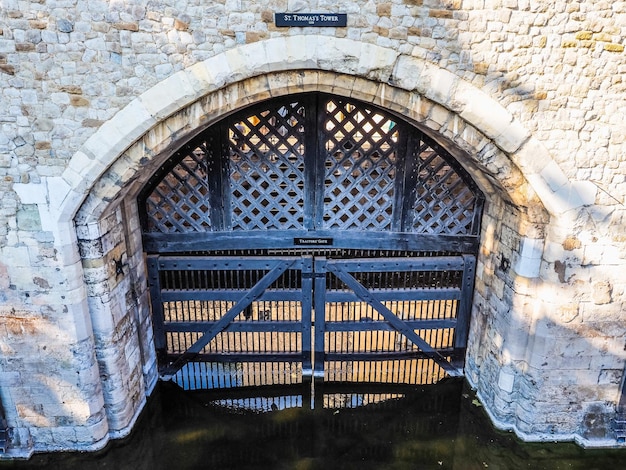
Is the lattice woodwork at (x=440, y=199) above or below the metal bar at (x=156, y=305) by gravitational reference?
above

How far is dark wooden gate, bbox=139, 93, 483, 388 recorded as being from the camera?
5312mm

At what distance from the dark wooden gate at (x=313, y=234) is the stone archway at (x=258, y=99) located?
500 mm

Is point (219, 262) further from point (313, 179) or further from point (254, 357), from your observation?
point (313, 179)

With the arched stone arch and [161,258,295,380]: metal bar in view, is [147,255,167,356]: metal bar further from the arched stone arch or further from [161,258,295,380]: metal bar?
the arched stone arch

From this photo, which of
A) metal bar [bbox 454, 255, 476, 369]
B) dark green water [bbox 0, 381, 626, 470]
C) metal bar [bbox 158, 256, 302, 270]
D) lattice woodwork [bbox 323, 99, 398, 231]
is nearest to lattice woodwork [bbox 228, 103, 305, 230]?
lattice woodwork [bbox 323, 99, 398, 231]

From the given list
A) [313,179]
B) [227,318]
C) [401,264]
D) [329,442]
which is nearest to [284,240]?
[313,179]

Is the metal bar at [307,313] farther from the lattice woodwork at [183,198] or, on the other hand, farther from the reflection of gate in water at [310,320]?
the lattice woodwork at [183,198]

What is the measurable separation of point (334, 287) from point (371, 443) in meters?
1.98

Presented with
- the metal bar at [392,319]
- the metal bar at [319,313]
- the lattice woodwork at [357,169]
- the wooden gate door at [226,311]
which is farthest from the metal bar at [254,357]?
the lattice woodwork at [357,169]

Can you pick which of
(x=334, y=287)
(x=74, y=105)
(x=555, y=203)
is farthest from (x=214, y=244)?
(x=555, y=203)

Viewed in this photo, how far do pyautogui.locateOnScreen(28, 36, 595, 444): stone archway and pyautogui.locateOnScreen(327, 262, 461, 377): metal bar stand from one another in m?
A: 1.20

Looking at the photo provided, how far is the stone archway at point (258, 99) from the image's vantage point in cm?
412

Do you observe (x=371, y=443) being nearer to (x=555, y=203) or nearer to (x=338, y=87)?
(x=555, y=203)

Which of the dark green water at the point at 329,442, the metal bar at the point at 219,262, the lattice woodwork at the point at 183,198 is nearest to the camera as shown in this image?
the dark green water at the point at 329,442
